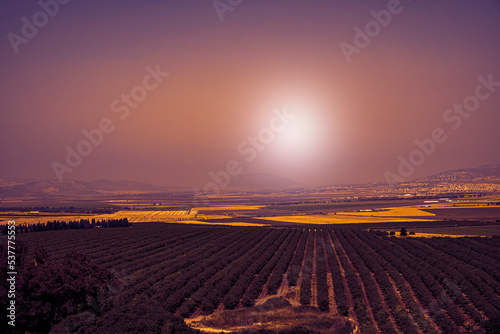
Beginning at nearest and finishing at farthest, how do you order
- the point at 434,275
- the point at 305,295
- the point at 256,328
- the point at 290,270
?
the point at 256,328 < the point at 305,295 < the point at 434,275 < the point at 290,270

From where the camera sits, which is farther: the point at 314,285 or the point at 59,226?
the point at 59,226

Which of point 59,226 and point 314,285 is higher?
point 59,226

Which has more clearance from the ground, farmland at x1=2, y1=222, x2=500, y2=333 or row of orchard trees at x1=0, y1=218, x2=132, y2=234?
row of orchard trees at x1=0, y1=218, x2=132, y2=234

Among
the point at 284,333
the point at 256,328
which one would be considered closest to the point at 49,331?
the point at 256,328

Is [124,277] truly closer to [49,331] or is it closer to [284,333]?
[49,331]

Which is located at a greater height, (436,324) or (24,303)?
(24,303)

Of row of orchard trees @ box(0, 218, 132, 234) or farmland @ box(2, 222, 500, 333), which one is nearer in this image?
farmland @ box(2, 222, 500, 333)

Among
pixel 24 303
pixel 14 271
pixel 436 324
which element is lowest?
pixel 436 324

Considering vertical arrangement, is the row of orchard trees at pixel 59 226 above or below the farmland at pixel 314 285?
above
